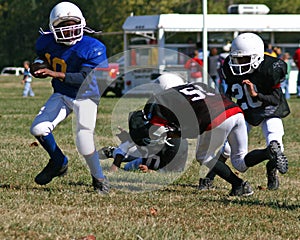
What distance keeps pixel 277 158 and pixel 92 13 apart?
51.4 m

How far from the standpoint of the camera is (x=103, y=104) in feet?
67.9

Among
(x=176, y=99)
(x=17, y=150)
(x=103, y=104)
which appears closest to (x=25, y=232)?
(x=176, y=99)

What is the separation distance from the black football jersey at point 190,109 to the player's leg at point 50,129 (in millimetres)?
803

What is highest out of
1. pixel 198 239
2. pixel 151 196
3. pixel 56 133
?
pixel 198 239

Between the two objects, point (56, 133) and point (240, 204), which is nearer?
point (240, 204)

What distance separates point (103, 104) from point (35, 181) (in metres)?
13.5

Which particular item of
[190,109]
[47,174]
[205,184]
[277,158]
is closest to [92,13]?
[205,184]

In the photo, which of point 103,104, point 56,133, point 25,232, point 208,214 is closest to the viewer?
point 25,232

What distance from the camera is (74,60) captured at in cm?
708

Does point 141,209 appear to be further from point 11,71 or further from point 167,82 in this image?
point 11,71

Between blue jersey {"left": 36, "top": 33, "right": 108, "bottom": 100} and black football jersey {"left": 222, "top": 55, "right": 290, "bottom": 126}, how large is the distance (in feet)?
4.53

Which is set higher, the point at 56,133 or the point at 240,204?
the point at 240,204

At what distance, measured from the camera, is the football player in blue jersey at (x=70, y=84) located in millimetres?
6910

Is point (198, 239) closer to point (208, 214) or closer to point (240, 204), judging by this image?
point (208, 214)
